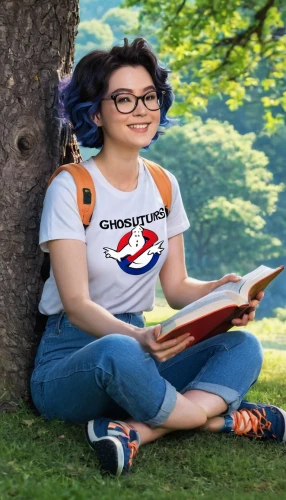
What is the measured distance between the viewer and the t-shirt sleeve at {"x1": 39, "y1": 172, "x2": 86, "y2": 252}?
9.73 feet

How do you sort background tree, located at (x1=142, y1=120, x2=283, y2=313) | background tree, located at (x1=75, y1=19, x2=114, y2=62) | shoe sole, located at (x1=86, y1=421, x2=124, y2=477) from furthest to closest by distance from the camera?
background tree, located at (x1=75, y1=19, x2=114, y2=62) < background tree, located at (x1=142, y1=120, x2=283, y2=313) < shoe sole, located at (x1=86, y1=421, x2=124, y2=477)

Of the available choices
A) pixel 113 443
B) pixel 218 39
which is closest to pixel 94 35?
pixel 218 39

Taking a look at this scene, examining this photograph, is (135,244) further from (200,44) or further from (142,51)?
(200,44)

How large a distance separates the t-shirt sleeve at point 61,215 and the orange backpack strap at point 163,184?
413mm

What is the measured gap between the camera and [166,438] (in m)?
3.12

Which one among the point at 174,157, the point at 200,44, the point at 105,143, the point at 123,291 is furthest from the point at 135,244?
the point at 174,157

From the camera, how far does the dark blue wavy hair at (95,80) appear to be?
3139mm

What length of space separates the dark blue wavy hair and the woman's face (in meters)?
0.03

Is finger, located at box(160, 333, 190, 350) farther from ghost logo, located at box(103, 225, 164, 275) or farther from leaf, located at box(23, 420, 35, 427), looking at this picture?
leaf, located at box(23, 420, 35, 427)

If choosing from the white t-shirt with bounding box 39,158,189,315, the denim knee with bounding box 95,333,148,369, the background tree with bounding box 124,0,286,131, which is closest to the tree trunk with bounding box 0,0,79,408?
the white t-shirt with bounding box 39,158,189,315

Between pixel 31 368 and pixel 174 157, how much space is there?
38.5 m

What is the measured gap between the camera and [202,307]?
2701mm

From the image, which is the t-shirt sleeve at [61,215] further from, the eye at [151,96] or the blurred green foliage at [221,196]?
the blurred green foliage at [221,196]

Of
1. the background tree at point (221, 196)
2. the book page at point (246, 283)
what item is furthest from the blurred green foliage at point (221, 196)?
the book page at point (246, 283)
